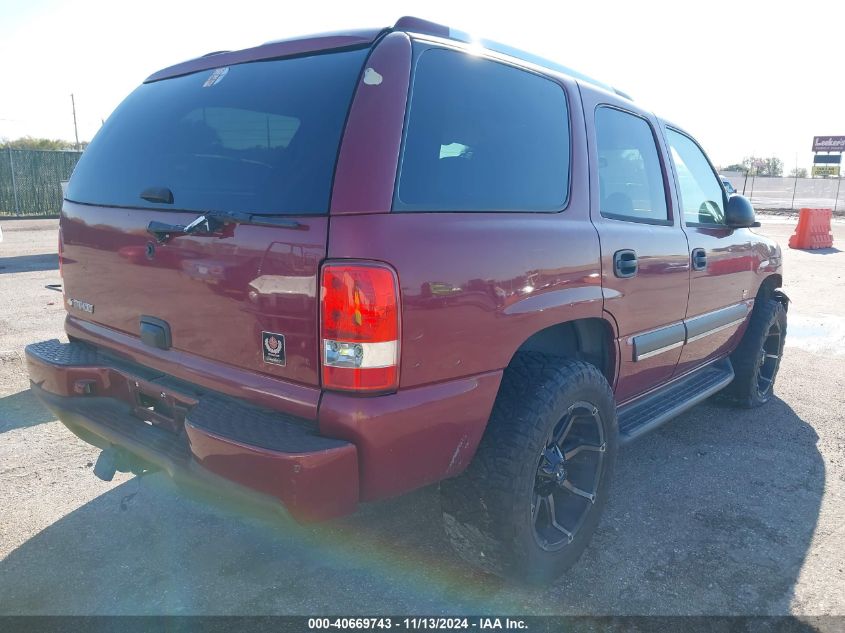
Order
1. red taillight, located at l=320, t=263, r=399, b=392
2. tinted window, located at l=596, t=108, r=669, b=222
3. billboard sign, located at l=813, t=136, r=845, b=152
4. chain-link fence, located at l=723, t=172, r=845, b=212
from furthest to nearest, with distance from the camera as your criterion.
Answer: billboard sign, located at l=813, t=136, r=845, b=152 < chain-link fence, located at l=723, t=172, r=845, b=212 < tinted window, located at l=596, t=108, r=669, b=222 < red taillight, located at l=320, t=263, r=399, b=392

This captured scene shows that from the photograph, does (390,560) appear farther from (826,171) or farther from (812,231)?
(826,171)

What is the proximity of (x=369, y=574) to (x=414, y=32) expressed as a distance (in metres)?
2.03

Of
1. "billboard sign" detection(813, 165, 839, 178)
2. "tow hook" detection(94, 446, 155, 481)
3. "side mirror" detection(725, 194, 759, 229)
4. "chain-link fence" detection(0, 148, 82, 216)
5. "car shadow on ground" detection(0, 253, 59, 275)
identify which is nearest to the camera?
"tow hook" detection(94, 446, 155, 481)

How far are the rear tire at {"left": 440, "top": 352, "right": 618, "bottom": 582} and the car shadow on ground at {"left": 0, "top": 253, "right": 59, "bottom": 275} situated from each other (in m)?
8.95

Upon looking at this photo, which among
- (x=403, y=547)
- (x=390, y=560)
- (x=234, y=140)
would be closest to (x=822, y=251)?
(x=403, y=547)

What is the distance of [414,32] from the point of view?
216 cm

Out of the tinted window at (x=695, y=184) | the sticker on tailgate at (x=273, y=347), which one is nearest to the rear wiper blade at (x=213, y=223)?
the sticker on tailgate at (x=273, y=347)

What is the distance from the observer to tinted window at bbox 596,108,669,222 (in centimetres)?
292

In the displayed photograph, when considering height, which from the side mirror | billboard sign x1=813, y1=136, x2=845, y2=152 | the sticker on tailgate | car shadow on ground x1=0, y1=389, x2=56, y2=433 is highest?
billboard sign x1=813, y1=136, x2=845, y2=152

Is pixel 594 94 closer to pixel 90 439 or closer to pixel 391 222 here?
pixel 391 222

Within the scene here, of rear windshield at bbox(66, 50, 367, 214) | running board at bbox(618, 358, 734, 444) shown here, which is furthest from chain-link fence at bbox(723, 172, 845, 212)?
rear windshield at bbox(66, 50, 367, 214)

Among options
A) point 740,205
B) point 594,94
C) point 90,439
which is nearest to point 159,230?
point 90,439

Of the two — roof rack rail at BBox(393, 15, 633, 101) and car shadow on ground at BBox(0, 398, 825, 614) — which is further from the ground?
roof rack rail at BBox(393, 15, 633, 101)

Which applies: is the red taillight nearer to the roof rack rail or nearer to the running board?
the roof rack rail
